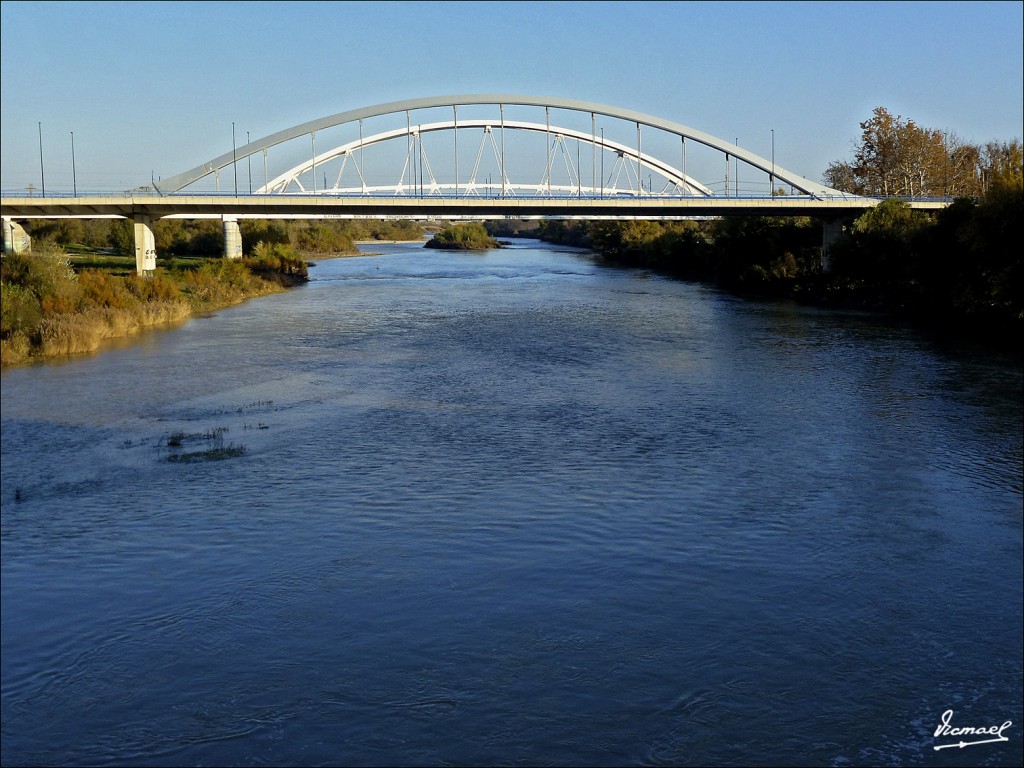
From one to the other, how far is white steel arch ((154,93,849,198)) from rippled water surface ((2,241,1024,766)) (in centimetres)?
2828

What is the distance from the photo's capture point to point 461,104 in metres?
50.8

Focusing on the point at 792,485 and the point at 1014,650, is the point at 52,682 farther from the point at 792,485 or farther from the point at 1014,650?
the point at 792,485

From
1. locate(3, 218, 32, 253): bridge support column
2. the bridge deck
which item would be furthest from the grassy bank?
locate(3, 218, 32, 253): bridge support column

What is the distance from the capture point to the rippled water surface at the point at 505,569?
732cm

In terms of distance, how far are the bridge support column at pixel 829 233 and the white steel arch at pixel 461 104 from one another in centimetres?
224

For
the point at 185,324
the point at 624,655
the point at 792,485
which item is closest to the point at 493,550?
the point at 624,655

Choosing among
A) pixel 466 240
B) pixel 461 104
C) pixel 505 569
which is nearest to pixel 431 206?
pixel 461 104

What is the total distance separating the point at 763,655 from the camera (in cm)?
833

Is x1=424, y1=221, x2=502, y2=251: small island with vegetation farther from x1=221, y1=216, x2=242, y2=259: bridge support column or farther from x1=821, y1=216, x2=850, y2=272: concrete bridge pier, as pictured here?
x1=821, y1=216, x2=850, y2=272: concrete bridge pier

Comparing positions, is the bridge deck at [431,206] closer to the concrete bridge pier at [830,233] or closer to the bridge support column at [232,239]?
the concrete bridge pier at [830,233]

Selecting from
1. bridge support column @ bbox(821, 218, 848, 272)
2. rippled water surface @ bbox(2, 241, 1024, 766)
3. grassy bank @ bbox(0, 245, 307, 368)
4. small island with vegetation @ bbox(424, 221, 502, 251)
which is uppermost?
small island with vegetation @ bbox(424, 221, 502, 251)

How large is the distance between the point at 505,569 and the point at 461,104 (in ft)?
143

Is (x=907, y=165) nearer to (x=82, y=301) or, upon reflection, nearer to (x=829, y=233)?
(x=829, y=233)

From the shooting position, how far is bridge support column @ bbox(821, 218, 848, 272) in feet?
142
